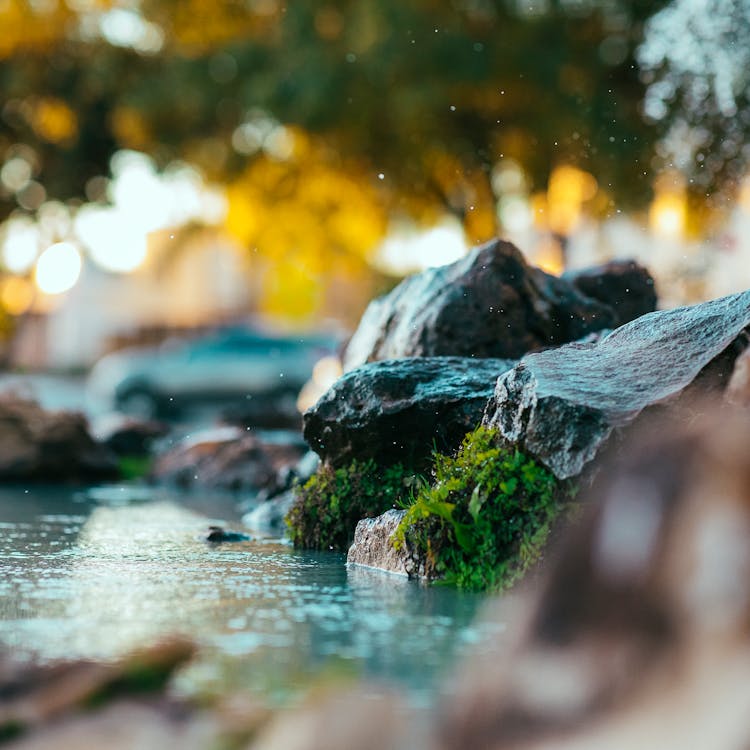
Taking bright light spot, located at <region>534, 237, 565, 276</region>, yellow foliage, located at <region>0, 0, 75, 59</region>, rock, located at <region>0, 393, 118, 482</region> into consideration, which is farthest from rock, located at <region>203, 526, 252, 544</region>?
yellow foliage, located at <region>0, 0, 75, 59</region>

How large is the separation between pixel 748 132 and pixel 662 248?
934 cm

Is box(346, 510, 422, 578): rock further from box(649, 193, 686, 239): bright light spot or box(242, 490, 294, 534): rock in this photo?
box(649, 193, 686, 239): bright light spot

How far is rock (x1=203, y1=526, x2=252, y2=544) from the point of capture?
8.11 meters

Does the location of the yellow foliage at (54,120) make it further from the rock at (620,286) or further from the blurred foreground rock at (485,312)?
the blurred foreground rock at (485,312)

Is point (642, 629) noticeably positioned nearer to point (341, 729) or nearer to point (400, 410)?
point (341, 729)

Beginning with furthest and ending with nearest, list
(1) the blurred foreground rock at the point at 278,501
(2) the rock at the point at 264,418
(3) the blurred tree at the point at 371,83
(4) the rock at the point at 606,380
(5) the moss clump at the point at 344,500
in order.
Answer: (3) the blurred tree at the point at 371,83 < (2) the rock at the point at 264,418 < (1) the blurred foreground rock at the point at 278,501 < (5) the moss clump at the point at 344,500 < (4) the rock at the point at 606,380

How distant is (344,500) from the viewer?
7.75m

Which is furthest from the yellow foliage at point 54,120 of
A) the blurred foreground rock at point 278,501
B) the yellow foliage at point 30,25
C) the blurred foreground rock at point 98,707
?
the blurred foreground rock at point 98,707

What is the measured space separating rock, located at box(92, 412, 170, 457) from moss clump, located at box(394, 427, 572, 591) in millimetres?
10990

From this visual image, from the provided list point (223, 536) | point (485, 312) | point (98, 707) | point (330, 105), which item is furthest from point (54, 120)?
point (98, 707)

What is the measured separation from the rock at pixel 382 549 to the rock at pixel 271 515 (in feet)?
6.54

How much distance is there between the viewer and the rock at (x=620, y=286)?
1020 centimetres

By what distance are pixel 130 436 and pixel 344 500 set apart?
999 cm

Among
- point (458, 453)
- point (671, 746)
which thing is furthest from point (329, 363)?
point (671, 746)
